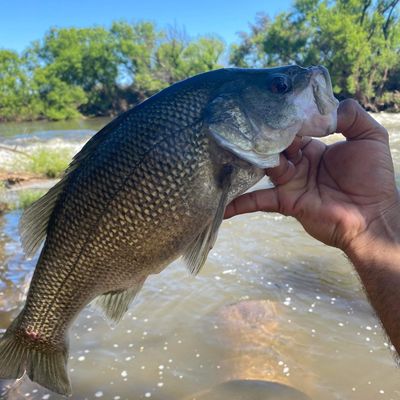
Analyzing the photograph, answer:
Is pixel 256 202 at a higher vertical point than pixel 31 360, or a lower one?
higher

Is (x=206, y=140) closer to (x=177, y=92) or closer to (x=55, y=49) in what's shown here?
(x=177, y=92)

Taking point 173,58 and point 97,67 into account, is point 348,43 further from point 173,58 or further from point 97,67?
point 97,67

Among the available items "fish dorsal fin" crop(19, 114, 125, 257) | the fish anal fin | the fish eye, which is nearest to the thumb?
the fish eye

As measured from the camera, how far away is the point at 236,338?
4.18 meters

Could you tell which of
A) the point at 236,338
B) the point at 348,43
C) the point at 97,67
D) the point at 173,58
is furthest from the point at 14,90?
the point at 236,338

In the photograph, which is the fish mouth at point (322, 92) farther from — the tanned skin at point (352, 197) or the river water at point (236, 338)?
the river water at point (236, 338)

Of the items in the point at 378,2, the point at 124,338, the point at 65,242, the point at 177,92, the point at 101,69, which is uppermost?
the point at 378,2

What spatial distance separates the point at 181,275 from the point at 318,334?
83.9 inches

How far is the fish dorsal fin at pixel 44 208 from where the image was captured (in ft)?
6.12

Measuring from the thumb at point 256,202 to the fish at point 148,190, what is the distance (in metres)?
0.31

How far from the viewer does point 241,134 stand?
74.1 inches

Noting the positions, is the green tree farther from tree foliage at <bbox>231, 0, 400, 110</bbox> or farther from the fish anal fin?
the fish anal fin

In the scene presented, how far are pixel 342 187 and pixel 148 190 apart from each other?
109cm

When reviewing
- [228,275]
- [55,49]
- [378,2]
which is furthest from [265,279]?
[55,49]
